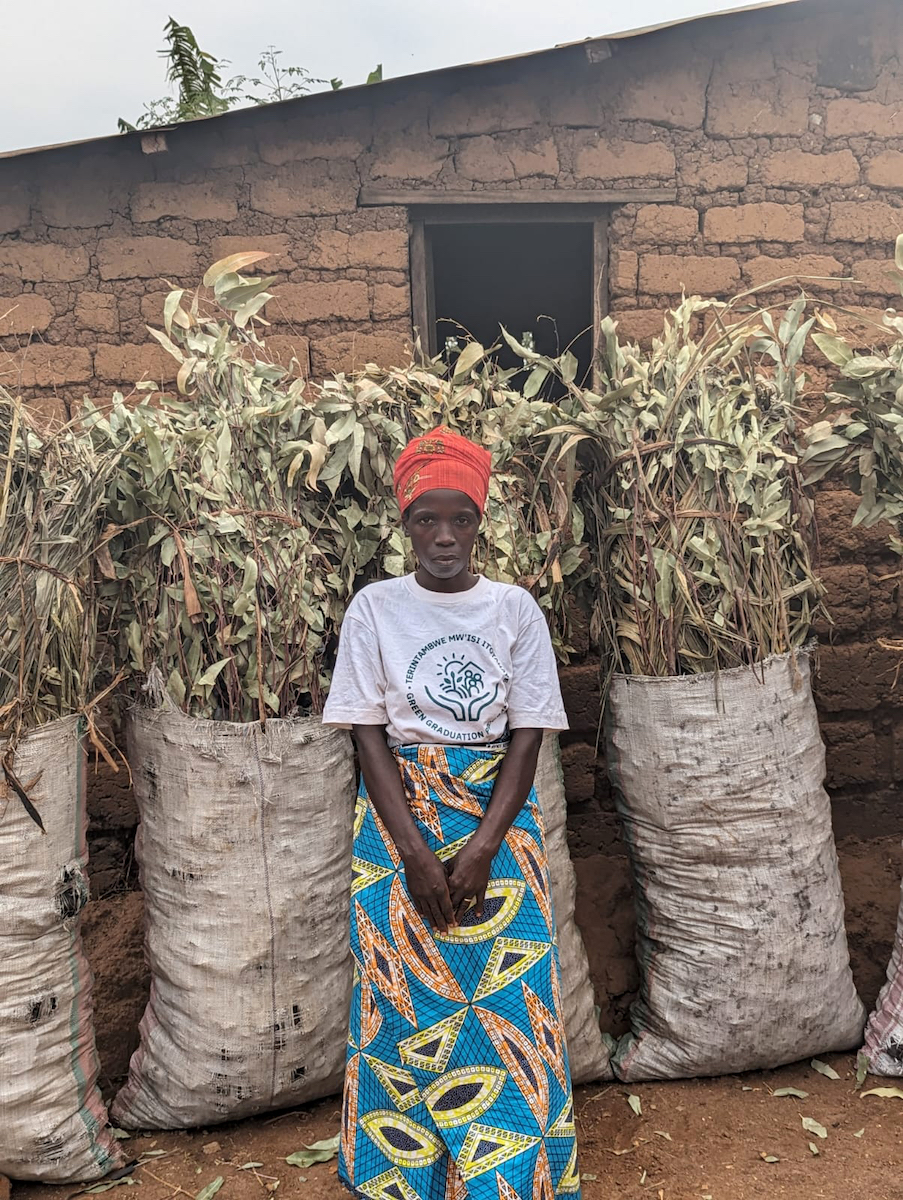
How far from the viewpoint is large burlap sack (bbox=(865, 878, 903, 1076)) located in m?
2.61

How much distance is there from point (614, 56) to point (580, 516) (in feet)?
7.82

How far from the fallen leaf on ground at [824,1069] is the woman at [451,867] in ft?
3.34

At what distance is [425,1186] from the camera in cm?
195

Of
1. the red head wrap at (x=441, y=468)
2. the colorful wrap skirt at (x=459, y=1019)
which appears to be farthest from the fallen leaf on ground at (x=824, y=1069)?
the red head wrap at (x=441, y=468)

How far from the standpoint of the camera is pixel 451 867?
1.91 meters

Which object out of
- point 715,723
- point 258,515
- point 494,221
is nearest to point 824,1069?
point 715,723

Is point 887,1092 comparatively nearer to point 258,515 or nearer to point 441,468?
point 441,468

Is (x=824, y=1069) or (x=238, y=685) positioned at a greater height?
(x=238, y=685)

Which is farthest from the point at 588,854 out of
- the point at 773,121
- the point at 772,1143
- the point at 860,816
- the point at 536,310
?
the point at 536,310

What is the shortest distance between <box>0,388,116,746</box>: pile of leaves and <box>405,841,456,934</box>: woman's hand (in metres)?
0.92

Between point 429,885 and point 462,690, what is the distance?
0.37 m

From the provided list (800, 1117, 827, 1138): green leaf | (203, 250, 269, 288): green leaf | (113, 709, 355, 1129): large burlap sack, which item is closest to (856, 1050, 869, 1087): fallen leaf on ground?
(800, 1117, 827, 1138): green leaf

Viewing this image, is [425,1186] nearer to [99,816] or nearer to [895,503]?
[99,816]

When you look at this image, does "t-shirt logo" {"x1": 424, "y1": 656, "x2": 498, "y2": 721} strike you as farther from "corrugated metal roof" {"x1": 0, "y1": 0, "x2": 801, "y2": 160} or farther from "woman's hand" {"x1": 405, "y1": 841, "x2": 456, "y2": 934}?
"corrugated metal roof" {"x1": 0, "y1": 0, "x2": 801, "y2": 160}
